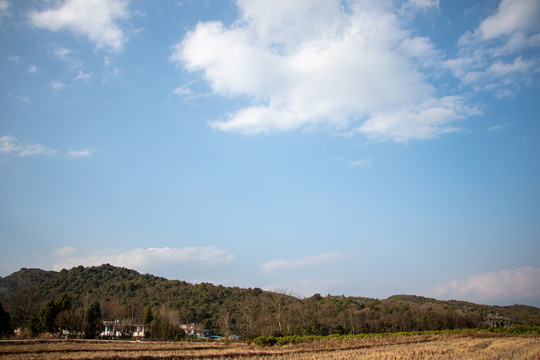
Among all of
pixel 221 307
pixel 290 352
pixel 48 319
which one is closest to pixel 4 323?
pixel 48 319

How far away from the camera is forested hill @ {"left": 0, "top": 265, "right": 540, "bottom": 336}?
6469cm

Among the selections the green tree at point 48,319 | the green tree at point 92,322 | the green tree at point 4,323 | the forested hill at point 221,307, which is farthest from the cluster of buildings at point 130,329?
the green tree at point 4,323

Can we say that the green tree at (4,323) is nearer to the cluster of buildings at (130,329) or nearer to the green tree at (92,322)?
the green tree at (92,322)

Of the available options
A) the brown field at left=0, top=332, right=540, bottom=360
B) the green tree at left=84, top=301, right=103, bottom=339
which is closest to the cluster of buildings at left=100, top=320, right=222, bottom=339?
the green tree at left=84, top=301, right=103, bottom=339

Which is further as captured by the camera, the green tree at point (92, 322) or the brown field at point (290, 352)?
the green tree at point (92, 322)

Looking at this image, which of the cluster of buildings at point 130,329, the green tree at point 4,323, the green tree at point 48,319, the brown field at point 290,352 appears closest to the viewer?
the brown field at point 290,352

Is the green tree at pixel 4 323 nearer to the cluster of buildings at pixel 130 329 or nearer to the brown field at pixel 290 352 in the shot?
the cluster of buildings at pixel 130 329

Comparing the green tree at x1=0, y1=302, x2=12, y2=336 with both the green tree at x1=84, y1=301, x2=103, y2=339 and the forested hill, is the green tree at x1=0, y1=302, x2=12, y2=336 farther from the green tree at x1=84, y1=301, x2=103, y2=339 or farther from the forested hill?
the forested hill

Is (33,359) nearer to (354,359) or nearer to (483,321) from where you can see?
(354,359)

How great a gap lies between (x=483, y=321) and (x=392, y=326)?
28.3 metres

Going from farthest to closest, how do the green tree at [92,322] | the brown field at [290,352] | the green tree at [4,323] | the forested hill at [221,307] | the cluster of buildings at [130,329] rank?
the cluster of buildings at [130,329] → the forested hill at [221,307] → the green tree at [92,322] → the green tree at [4,323] → the brown field at [290,352]

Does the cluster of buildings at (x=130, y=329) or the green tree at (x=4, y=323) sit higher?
the green tree at (x=4, y=323)

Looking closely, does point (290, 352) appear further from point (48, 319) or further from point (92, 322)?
point (48, 319)

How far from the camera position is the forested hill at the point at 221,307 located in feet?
212
